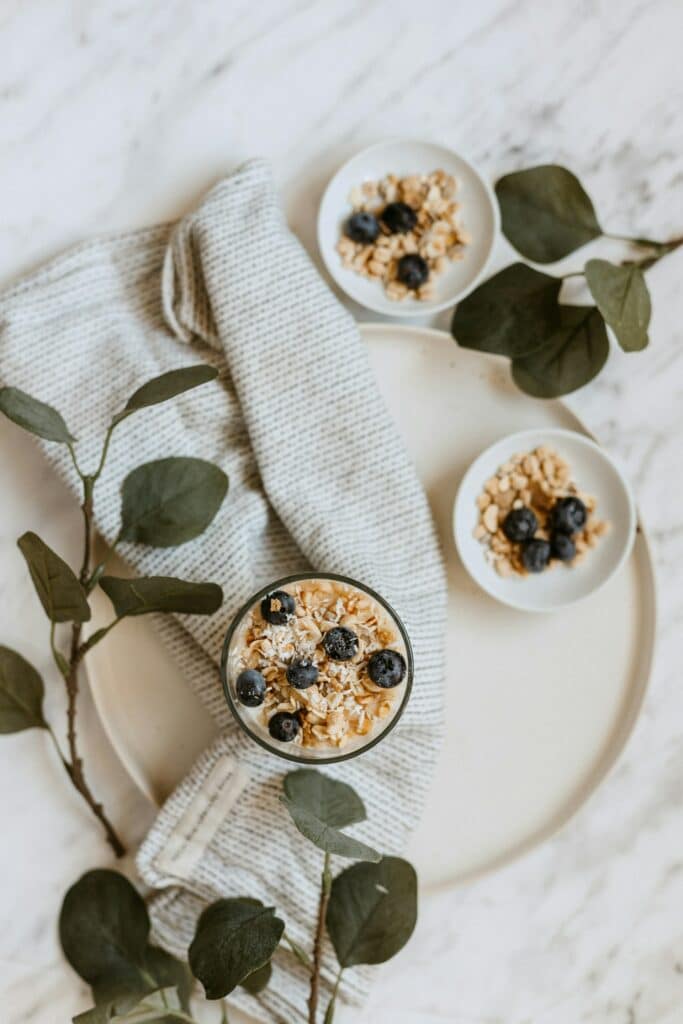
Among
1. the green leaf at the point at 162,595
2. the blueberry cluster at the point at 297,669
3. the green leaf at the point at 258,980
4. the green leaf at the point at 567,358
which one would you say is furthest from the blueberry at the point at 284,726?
the green leaf at the point at 567,358

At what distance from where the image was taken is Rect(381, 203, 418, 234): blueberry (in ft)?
3.03

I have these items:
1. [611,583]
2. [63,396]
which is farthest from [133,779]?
[611,583]

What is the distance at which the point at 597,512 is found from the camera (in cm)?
91

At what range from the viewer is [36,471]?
0.95 meters

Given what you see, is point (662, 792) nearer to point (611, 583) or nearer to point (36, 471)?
point (611, 583)

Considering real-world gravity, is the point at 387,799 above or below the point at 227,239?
below

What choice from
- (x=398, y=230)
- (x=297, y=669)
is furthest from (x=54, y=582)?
(x=398, y=230)

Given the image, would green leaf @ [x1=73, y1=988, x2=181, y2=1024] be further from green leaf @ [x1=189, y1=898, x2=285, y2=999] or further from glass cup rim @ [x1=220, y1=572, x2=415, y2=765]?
glass cup rim @ [x1=220, y1=572, x2=415, y2=765]

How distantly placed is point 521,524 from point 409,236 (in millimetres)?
281

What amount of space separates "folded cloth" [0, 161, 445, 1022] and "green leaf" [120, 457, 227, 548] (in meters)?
0.05

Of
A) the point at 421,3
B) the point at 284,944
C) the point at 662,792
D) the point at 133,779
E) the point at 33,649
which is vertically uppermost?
the point at 421,3

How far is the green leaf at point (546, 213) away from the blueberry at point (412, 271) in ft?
0.26

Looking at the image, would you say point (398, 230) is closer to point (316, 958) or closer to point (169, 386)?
point (169, 386)

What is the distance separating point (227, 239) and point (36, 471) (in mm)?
281
